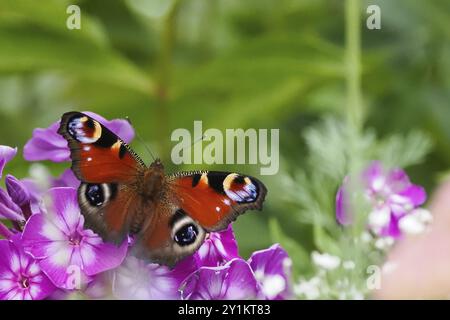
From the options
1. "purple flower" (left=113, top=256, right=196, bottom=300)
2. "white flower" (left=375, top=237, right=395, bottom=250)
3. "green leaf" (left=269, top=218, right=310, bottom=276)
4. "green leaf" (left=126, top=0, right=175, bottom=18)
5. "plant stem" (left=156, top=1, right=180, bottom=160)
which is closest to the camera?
"purple flower" (left=113, top=256, right=196, bottom=300)

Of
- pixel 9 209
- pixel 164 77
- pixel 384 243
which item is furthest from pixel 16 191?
pixel 164 77

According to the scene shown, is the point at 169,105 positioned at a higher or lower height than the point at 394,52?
lower

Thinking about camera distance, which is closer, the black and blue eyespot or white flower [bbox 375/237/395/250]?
the black and blue eyespot

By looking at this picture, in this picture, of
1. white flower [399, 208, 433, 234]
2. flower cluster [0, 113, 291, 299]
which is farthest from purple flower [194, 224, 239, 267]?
white flower [399, 208, 433, 234]

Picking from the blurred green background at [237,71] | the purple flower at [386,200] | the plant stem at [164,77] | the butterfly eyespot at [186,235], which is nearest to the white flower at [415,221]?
the purple flower at [386,200]

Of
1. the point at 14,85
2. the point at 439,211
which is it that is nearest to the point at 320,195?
the point at 439,211

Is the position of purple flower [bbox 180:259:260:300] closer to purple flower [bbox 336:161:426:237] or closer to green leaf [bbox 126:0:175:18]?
purple flower [bbox 336:161:426:237]
